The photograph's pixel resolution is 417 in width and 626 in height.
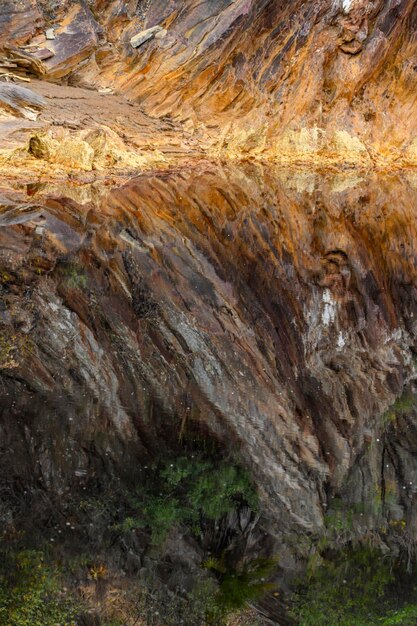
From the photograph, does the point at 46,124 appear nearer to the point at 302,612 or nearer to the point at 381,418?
the point at 381,418

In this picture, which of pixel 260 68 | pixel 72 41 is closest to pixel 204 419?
pixel 72 41

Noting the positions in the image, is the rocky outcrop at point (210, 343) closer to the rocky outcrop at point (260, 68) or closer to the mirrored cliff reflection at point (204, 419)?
the mirrored cliff reflection at point (204, 419)

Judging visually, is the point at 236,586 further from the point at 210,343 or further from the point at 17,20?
the point at 17,20

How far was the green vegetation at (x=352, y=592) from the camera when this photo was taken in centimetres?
548

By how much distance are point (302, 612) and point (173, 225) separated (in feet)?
35.1

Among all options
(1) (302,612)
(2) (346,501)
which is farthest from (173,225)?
(1) (302,612)

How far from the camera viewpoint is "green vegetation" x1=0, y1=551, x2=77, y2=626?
4.98m

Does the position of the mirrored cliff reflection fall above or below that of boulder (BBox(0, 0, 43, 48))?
below

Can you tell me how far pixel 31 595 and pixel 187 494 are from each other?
180 centimetres

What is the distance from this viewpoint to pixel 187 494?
6633 millimetres

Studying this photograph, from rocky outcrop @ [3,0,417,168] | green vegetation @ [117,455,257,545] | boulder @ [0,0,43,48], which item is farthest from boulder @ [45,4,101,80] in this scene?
green vegetation @ [117,455,257,545]

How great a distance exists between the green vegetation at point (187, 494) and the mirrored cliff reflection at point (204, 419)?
0.02 meters

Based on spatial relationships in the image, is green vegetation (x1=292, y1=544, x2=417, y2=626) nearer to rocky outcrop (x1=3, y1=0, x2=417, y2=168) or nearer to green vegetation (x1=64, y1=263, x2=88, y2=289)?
green vegetation (x1=64, y1=263, x2=88, y2=289)

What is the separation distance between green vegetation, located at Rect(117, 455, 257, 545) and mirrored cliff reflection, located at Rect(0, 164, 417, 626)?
0.06 feet
